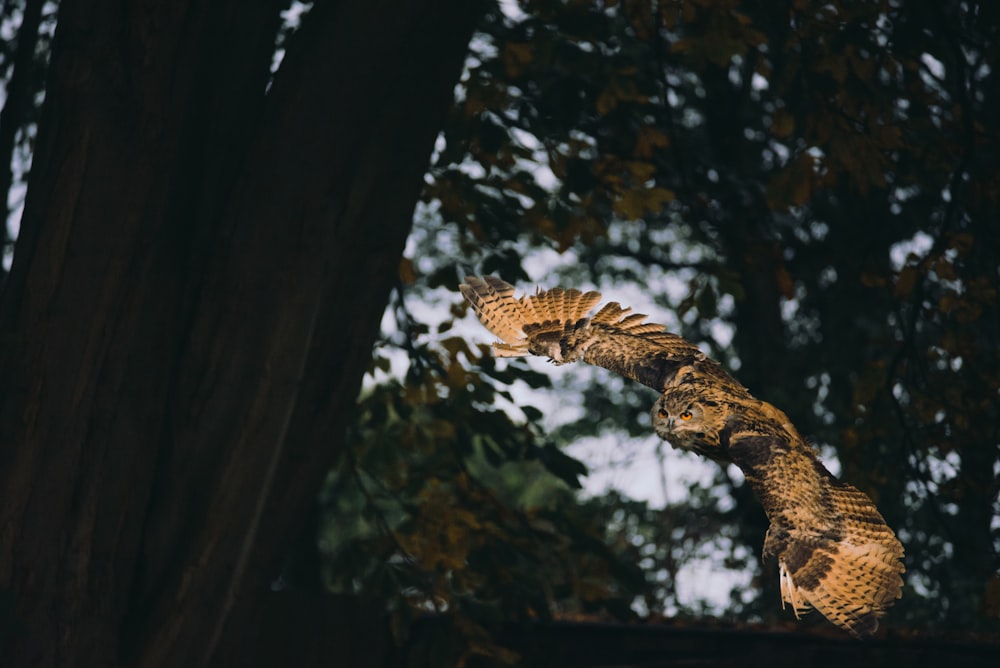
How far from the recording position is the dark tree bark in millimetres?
4090

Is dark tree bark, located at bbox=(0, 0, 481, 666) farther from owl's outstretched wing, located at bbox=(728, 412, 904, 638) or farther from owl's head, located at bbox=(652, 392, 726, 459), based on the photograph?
owl's outstretched wing, located at bbox=(728, 412, 904, 638)

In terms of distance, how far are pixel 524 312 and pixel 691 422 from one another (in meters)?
1.30

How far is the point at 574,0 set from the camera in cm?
593

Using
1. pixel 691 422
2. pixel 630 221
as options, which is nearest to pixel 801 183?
pixel 630 221

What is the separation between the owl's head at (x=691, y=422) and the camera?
3.60 m

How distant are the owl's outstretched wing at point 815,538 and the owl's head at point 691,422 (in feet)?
0.25

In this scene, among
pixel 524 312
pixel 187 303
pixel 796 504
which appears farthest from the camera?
pixel 524 312

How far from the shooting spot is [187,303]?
4.34 meters

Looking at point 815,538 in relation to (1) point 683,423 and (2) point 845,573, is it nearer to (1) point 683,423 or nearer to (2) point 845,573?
(2) point 845,573

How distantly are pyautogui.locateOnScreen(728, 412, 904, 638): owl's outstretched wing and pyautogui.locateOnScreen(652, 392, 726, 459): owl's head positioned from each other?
8cm

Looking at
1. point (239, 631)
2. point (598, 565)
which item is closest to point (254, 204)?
point (239, 631)

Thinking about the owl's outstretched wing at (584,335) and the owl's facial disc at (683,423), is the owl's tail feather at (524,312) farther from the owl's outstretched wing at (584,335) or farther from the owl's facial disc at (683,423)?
the owl's facial disc at (683,423)

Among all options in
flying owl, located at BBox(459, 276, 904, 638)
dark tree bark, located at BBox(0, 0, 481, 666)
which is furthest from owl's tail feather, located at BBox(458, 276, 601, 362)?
flying owl, located at BBox(459, 276, 904, 638)

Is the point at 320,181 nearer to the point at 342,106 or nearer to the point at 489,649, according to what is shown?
the point at 342,106
